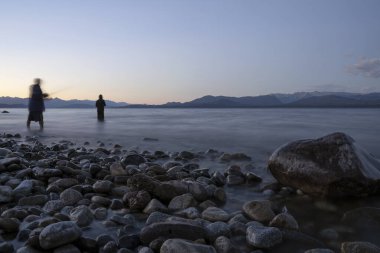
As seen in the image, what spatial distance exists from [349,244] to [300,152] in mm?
2431

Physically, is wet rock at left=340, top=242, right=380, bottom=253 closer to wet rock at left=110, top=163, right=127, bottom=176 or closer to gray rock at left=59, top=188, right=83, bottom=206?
gray rock at left=59, top=188, right=83, bottom=206

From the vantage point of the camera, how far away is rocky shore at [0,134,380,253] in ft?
11.3

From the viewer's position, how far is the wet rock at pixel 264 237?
11.7ft

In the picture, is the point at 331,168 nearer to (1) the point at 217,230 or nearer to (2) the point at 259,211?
(2) the point at 259,211

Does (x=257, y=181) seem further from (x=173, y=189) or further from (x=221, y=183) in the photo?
(x=173, y=189)

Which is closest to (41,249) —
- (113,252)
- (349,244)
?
(113,252)

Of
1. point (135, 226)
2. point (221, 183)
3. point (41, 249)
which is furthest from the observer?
point (221, 183)

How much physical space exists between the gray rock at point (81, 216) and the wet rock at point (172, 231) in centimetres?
93

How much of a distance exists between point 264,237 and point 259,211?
795mm

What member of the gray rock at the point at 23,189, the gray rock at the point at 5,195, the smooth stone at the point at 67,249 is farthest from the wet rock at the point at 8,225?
the gray rock at the point at 23,189

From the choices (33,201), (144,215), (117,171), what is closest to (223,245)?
(144,215)

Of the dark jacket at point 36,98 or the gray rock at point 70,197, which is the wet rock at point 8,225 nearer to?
the gray rock at point 70,197

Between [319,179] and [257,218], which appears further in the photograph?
[319,179]

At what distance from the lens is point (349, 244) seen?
3400 mm
